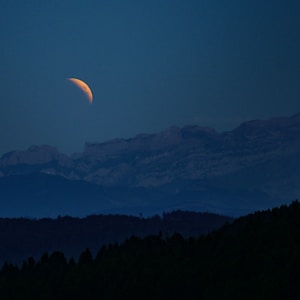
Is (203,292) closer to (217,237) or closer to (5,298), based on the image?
(217,237)

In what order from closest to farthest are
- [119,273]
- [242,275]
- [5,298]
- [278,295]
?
[278,295] → [242,275] → [119,273] → [5,298]

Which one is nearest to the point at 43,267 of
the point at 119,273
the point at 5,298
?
the point at 5,298

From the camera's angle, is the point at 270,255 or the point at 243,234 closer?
the point at 270,255

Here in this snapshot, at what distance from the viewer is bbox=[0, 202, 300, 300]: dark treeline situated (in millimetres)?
107875

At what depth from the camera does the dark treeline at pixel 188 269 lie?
108m

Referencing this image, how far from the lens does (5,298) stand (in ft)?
473

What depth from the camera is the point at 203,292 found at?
4628 inches

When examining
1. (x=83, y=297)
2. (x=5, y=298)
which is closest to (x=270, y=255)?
(x=83, y=297)

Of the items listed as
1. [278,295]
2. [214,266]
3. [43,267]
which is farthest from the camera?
[43,267]

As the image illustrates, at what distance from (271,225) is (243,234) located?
760 cm

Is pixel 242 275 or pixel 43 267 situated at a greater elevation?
pixel 43 267

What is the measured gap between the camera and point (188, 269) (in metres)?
126

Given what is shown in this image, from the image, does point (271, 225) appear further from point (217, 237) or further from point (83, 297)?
point (83, 297)

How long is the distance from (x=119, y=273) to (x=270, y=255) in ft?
94.4
